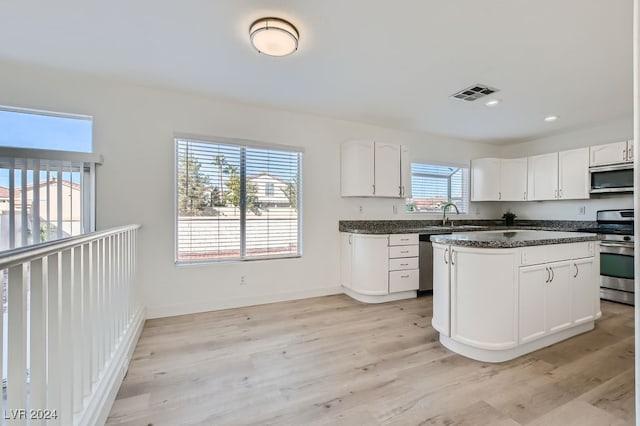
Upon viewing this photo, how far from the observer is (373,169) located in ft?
13.1

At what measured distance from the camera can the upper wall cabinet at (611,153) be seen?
3.71 metres

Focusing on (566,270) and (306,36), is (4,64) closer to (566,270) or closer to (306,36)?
(306,36)

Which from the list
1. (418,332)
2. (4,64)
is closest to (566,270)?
(418,332)

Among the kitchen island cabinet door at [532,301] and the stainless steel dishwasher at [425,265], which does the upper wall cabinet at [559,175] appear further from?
the kitchen island cabinet door at [532,301]

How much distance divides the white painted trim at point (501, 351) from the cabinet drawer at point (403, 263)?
4.12ft

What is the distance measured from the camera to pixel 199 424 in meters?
1.55

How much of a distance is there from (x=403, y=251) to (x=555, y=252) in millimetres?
1620

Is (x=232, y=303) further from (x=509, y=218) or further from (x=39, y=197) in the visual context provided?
(x=509, y=218)

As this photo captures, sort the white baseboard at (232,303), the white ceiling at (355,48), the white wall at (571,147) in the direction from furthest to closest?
the white wall at (571,147), the white baseboard at (232,303), the white ceiling at (355,48)

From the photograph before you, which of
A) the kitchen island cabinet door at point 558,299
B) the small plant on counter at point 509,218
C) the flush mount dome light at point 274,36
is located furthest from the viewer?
the small plant on counter at point 509,218

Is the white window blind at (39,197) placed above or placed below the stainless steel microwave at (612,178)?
below

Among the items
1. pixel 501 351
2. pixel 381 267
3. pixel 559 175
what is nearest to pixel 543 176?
pixel 559 175

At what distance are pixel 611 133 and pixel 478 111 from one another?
7.14ft

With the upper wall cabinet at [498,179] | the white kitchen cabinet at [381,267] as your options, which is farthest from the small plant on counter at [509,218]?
the white kitchen cabinet at [381,267]
